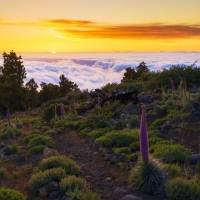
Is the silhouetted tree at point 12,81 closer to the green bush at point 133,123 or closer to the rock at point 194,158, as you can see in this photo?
the green bush at point 133,123

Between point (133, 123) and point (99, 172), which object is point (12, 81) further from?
point (99, 172)

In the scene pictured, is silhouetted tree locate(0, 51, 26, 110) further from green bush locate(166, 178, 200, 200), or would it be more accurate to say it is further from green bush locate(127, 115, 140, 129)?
green bush locate(166, 178, 200, 200)

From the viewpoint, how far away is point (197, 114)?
40.9ft

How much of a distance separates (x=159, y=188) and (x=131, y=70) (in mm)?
41455

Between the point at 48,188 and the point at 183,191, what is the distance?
2.74 meters

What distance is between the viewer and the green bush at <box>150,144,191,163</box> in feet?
27.0

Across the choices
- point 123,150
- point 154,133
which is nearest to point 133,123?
point 154,133

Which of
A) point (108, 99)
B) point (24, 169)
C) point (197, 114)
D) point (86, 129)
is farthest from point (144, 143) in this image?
point (108, 99)

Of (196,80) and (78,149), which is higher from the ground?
(196,80)

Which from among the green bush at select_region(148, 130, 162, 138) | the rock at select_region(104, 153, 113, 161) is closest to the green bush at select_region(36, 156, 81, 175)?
the rock at select_region(104, 153, 113, 161)

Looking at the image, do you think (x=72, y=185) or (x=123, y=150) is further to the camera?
(x=123, y=150)

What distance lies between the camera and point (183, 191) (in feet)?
19.4

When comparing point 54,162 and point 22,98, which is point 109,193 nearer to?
point 54,162

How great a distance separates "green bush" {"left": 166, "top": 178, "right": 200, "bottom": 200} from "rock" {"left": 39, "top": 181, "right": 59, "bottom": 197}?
7.72 ft
